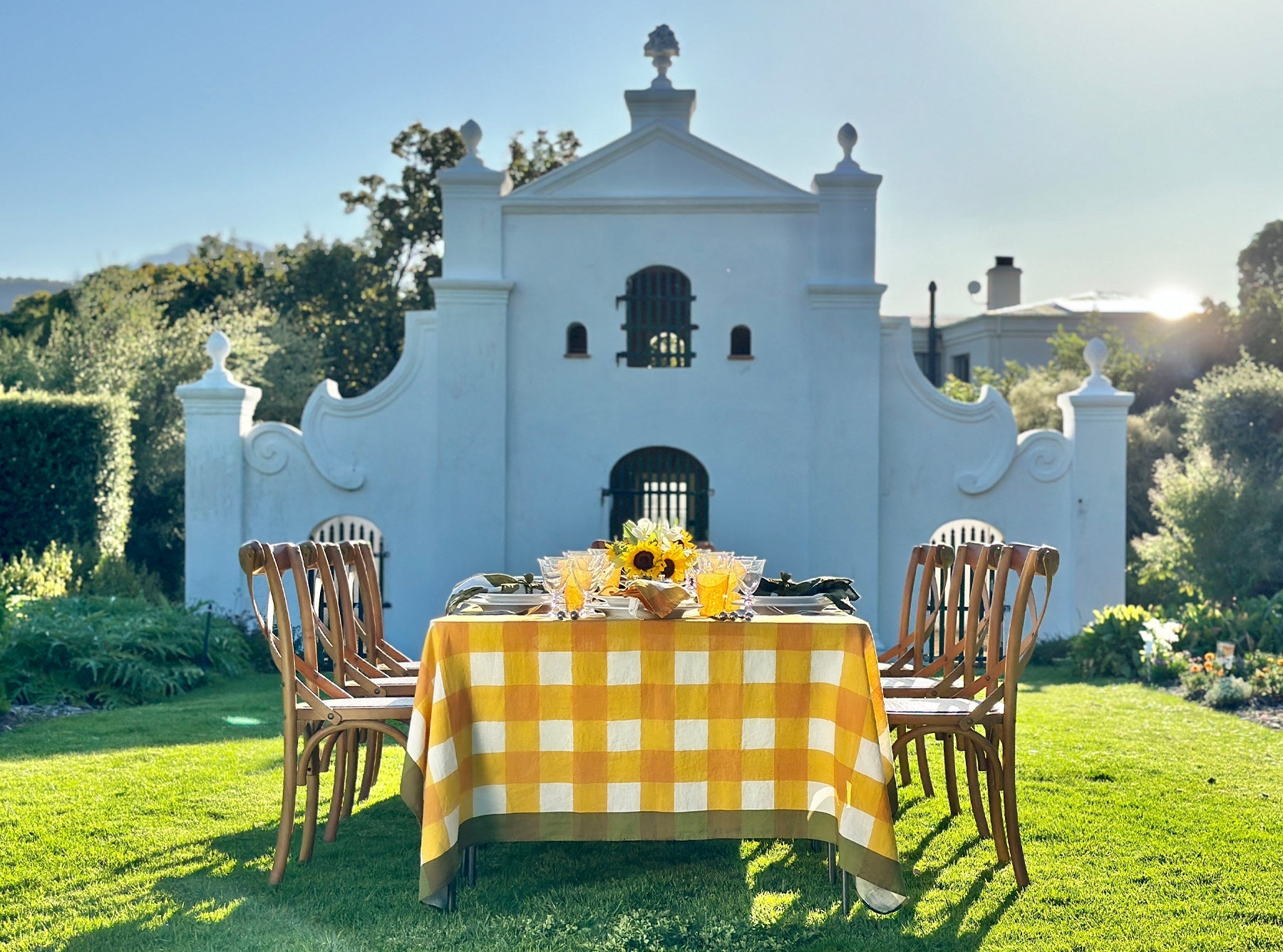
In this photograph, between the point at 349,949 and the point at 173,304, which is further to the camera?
the point at 173,304

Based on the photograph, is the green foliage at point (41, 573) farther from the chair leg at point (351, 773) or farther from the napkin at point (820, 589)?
the napkin at point (820, 589)

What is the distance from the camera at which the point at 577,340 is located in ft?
36.0

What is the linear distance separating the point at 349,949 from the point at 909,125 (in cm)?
1017

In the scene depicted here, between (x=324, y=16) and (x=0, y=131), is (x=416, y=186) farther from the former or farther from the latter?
(x=324, y=16)

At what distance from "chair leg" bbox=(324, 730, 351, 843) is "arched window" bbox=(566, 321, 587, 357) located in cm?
650

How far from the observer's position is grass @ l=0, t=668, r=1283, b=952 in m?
3.85

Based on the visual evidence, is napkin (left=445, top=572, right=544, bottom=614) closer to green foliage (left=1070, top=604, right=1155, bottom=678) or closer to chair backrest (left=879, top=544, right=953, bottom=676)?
chair backrest (left=879, top=544, right=953, bottom=676)

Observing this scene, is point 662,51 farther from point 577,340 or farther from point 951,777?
point 951,777

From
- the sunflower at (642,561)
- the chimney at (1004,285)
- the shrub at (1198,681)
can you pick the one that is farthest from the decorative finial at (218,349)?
the chimney at (1004,285)

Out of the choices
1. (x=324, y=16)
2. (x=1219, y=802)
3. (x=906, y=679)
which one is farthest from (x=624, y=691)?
(x=324, y=16)

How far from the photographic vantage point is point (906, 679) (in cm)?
538

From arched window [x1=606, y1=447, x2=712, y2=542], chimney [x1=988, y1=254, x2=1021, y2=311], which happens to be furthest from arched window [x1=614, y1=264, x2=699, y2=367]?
chimney [x1=988, y1=254, x2=1021, y2=311]

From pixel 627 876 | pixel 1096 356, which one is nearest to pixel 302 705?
pixel 627 876

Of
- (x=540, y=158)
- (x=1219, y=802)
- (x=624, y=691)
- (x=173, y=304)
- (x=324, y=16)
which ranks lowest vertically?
(x=1219, y=802)
